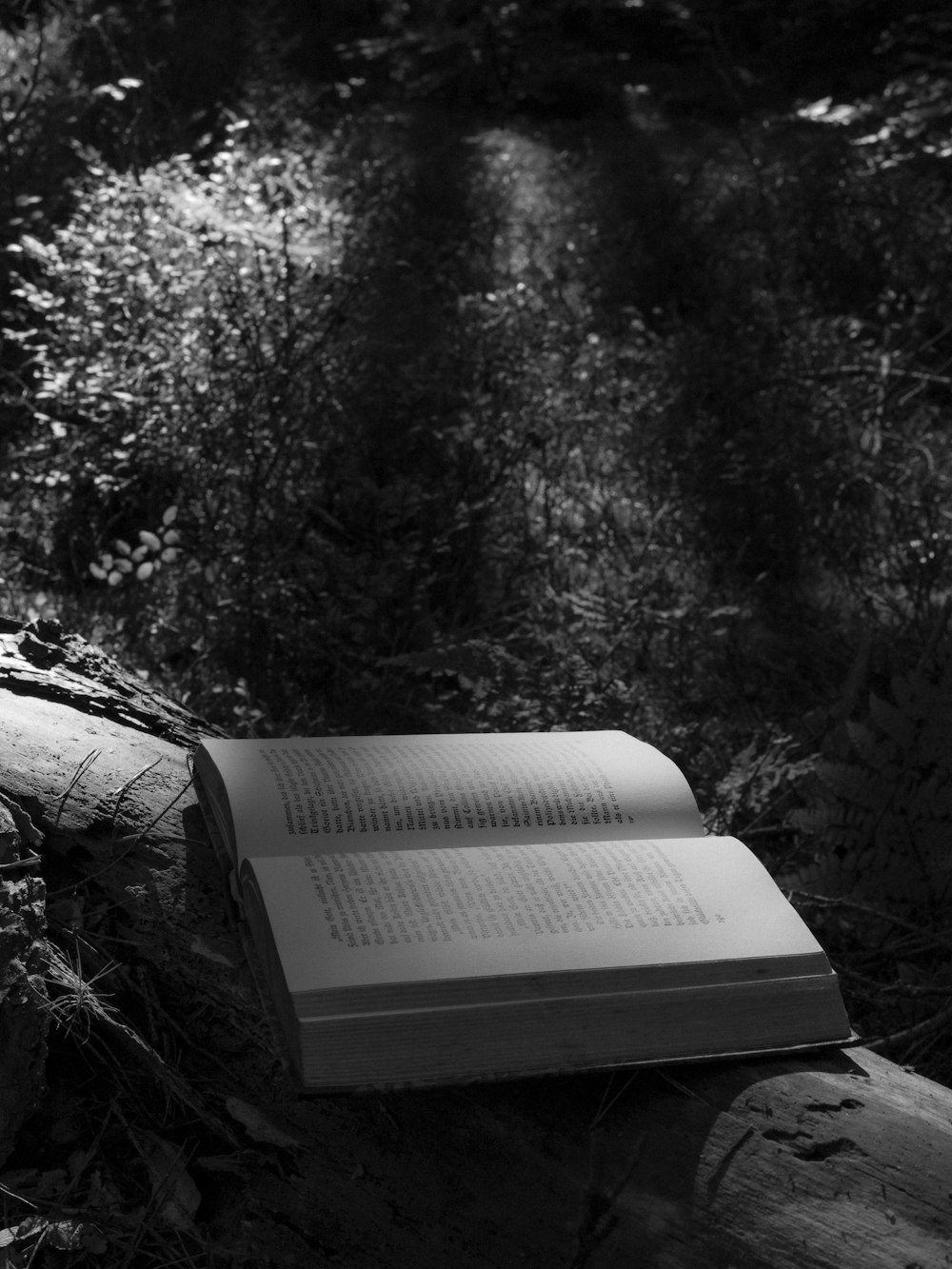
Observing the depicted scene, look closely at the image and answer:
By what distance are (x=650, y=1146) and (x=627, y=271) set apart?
4823 mm

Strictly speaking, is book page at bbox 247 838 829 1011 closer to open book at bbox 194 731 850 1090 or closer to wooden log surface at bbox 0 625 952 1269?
open book at bbox 194 731 850 1090

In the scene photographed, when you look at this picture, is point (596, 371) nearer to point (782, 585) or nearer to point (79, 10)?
point (782, 585)

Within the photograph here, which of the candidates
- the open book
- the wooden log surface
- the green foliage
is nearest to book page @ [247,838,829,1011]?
the open book

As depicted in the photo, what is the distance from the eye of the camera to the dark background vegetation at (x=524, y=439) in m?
2.68

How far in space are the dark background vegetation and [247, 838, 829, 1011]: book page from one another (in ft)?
1.79

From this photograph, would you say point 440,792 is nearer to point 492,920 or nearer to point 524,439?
point 492,920

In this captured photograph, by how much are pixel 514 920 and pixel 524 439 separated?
2.77 meters

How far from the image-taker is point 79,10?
7.15m

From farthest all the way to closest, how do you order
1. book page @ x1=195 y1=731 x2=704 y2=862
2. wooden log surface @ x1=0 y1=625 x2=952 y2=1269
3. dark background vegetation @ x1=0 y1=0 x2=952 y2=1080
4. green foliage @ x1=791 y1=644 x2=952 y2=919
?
dark background vegetation @ x1=0 y1=0 x2=952 y2=1080, green foliage @ x1=791 y1=644 x2=952 y2=919, book page @ x1=195 y1=731 x2=704 y2=862, wooden log surface @ x1=0 y1=625 x2=952 y2=1269

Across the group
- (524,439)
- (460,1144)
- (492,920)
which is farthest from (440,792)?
(524,439)

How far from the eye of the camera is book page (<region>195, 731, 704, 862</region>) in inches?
58.4

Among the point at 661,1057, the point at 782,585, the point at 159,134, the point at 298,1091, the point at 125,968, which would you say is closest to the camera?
the point at 298,1091

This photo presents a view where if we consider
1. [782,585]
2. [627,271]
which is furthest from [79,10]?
[782,585]

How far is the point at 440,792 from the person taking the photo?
1596mm
